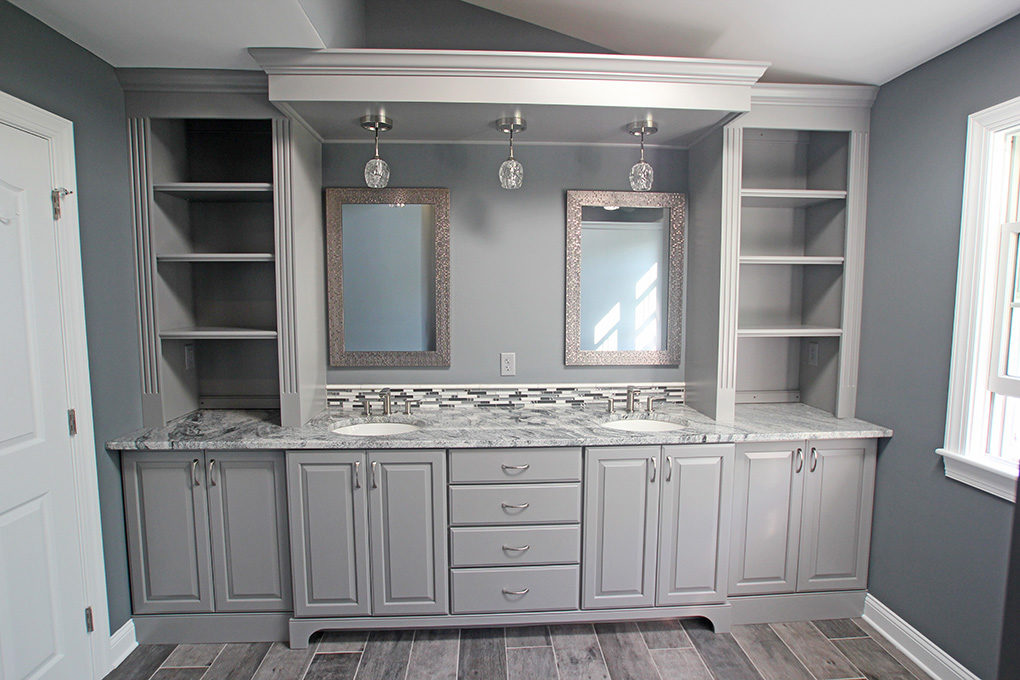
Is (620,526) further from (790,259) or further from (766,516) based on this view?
(790,259)

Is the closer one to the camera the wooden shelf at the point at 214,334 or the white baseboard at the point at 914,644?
the white baseboard at the point at 914,644

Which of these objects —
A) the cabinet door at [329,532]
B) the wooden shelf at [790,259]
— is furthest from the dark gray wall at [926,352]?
the cabinet door at [329,532]

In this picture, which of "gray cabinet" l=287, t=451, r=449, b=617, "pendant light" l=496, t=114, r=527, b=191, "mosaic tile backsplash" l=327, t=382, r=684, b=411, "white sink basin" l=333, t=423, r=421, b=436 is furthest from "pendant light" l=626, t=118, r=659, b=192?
"white sink basin" l=333, t=423, r=421, b=436

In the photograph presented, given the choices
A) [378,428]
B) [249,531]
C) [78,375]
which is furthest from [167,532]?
[378,428]

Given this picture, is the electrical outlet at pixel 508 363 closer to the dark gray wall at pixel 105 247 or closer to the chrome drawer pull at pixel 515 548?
the chrome drawer pull at pixel 515 548

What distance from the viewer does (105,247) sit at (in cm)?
200

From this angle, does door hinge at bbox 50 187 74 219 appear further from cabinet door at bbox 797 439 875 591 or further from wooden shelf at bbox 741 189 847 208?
cabinet door at bbox 797 439 875 591

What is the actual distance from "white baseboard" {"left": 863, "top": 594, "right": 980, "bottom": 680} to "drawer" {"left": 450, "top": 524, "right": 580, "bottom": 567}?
139 cm

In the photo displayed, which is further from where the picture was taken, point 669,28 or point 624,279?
point 624,279

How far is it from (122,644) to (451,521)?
1439 mm

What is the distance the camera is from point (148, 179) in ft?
7.03

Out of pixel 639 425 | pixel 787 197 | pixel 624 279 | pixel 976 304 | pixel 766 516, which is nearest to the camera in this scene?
pixel 976 304

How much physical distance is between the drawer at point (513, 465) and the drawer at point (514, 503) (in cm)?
3

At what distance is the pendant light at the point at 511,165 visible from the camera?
206 centimetres
